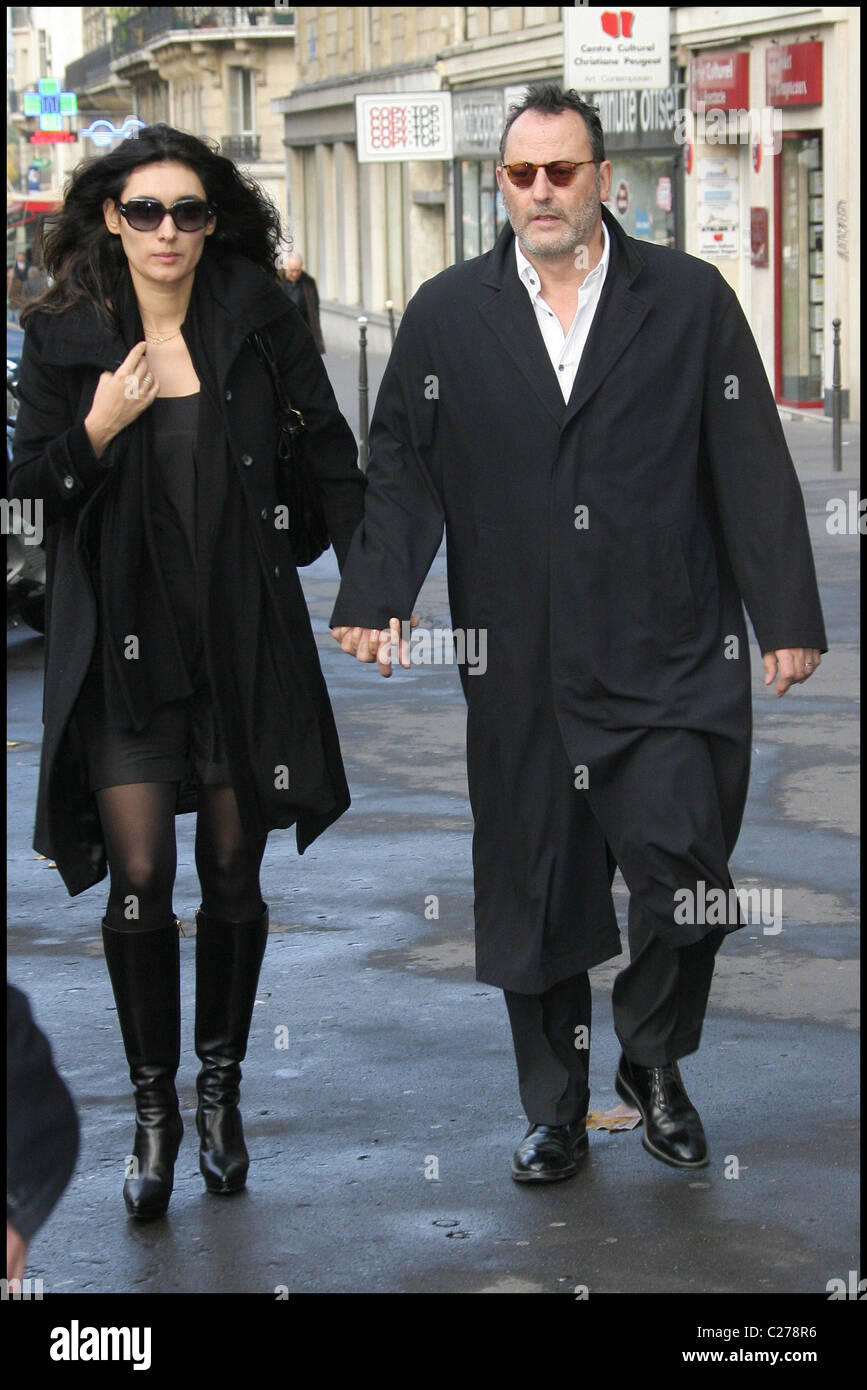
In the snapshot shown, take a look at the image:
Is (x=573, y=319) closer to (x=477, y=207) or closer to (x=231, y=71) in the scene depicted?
(x=477, y=207)

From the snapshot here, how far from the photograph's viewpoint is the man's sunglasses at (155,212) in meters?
4.61

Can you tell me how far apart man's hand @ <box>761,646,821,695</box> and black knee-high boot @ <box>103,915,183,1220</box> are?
1.32 metres

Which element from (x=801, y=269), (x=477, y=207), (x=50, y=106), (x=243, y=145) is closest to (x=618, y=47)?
(x=801, y=269)

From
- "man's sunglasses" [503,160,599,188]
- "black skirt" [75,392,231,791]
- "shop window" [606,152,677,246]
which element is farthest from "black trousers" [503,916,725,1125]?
"shop window" [606,152,677,246]

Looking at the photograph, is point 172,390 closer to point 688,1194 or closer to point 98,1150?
point 98,1150

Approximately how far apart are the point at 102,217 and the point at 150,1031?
1642 mm

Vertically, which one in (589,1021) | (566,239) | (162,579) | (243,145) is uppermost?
(243,145)

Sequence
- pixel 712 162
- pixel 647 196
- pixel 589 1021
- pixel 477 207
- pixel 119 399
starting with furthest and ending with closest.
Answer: pixel 477 207 → pixel 647 196 → pixel 712 162 → pixel 589 1021 → pixel 119 399

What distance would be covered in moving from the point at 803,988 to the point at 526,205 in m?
2.37

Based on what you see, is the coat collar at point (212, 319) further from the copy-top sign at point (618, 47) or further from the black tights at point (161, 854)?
the copy-top sign at point (618, 47)

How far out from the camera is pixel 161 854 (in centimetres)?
464

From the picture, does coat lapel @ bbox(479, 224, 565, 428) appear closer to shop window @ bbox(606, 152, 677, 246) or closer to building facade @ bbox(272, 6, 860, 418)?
building facade @ bbox(272, 6, 860, 418)

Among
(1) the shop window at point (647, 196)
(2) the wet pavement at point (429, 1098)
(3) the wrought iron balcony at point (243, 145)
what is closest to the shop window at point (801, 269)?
(1) the shop window at point (647, 196)
